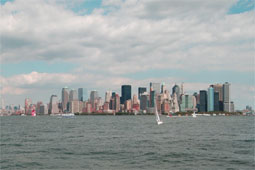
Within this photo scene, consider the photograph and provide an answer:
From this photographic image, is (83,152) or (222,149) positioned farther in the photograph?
(222,149)

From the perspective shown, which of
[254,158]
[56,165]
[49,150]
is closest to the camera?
[56,165]

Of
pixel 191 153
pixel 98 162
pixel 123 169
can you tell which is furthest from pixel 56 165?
pixel 191 153

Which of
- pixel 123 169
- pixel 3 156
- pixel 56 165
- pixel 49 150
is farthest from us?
pixel 49 150

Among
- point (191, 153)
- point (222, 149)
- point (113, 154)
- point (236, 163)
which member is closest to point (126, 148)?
point (113, 154)

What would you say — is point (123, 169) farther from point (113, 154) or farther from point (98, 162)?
point (113, 154)

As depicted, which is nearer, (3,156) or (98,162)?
(98,162)

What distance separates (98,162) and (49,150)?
13.8 meters

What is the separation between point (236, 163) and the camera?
39.7 metres

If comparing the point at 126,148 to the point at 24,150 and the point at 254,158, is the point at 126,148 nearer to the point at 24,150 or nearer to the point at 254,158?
the point at 24,150

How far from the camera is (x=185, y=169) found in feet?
120

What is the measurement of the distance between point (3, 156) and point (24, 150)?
5.49m

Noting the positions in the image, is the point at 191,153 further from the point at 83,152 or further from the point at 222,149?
the point at 83,152

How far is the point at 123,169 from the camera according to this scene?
36.2 m

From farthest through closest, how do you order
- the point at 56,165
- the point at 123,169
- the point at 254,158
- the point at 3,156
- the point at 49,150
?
the point at 49,150, the point at 3,156, the point at 254,158, the point at 56,165, the point at 123,169
